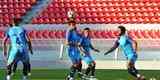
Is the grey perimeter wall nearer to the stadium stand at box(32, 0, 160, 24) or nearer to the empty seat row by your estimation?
the empty seat row

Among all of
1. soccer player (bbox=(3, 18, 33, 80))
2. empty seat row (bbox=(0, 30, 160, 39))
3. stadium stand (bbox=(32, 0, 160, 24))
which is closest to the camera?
soccer player (bbox=(3, 18, 33, 80))

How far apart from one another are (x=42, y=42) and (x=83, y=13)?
4.50 meters

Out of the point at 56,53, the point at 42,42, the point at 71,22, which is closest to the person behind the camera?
the point at 71,22

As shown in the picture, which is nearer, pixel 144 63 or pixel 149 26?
pixel 144 63

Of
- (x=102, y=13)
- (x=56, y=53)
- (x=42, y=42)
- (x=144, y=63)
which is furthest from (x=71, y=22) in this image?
(x=102, y=13)

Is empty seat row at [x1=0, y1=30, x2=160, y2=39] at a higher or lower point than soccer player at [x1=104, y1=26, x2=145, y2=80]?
lower

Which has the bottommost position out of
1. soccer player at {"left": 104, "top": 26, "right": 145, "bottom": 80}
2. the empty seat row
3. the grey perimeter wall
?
the grey perimeter wall

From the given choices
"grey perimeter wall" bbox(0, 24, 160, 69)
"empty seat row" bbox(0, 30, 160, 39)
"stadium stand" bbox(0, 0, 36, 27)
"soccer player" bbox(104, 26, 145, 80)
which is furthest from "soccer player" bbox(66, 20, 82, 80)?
"stadium stand" bbox(0, 0, 36, 27)

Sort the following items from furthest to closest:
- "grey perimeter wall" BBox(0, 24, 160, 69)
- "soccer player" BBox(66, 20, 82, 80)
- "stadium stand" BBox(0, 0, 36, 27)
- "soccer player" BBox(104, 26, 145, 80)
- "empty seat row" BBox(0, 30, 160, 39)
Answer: "stadium stand" BBox(0, 0, 36, 27)
"empty seat row" BBox(0, 30, 160, 39)
"grey perimeter wall" BBox(0, 24, 160, 69)
"soccer player" BBox(66, 20, 82, 80)
"soccer player" BBox(104, 26, 145, 80)

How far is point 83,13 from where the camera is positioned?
3856 centimetres

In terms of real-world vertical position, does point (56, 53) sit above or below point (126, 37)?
below

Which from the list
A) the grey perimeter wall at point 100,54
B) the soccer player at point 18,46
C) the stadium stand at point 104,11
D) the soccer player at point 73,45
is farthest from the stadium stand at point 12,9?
the soccer player at point 73,45

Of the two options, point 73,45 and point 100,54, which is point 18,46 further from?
point 100,54

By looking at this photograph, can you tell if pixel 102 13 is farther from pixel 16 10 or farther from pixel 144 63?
pixel 144 63
